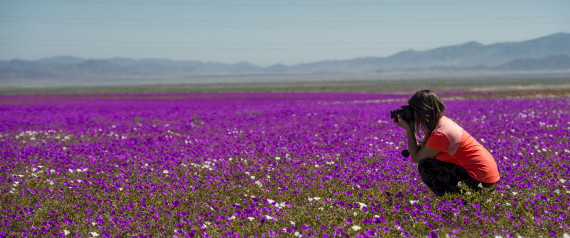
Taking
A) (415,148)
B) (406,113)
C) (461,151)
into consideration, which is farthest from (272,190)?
(461,151)

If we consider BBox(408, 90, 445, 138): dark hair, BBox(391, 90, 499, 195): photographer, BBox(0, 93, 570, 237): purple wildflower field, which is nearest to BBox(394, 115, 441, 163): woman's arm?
BBox(391, 90, 499, 195): photographer

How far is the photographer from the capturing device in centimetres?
624

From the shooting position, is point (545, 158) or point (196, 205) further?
point (545, 158)

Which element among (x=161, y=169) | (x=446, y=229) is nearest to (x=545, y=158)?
(x=446, y=229)

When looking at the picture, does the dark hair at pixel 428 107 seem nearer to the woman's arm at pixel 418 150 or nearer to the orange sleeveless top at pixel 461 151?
the orange sleeveless top at pixel 461 151

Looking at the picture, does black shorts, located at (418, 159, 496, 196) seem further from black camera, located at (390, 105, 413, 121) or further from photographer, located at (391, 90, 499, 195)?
black camera, located at (390, 105, 413, 121)

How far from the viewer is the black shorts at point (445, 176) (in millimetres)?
6559

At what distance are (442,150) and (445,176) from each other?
1.84 feet

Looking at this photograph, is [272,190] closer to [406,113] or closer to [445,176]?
[406,113]

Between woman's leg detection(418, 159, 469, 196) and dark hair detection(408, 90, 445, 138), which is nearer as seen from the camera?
dark hair detection(408, 90, 445, 138)

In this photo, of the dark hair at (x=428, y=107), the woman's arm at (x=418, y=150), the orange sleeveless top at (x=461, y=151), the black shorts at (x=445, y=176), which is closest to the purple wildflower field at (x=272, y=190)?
the black shorts at (x=445, y=176)

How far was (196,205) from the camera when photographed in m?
6.92

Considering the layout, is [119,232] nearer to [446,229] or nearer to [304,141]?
[446,229]

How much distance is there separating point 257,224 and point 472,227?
2.84 m
